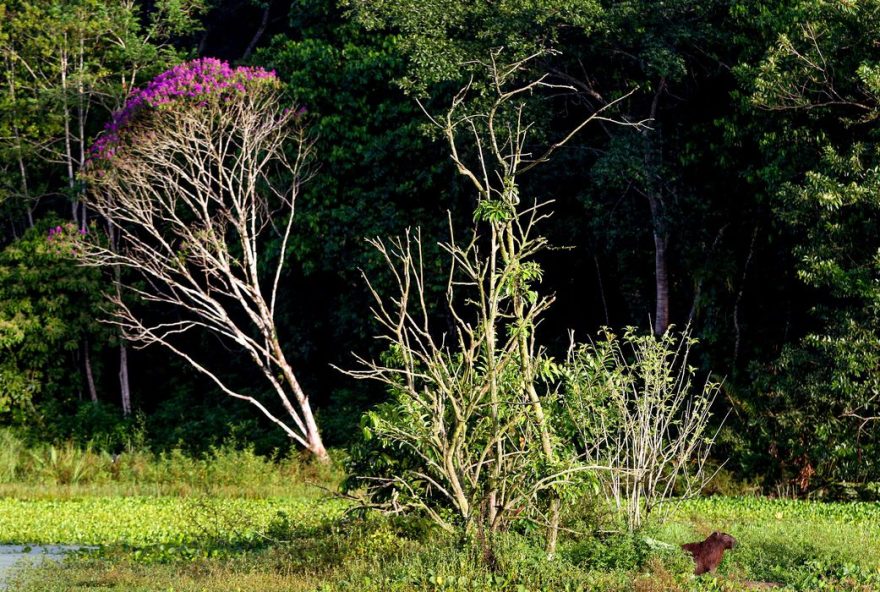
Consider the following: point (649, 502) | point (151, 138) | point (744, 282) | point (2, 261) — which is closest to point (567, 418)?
point (649, 502)

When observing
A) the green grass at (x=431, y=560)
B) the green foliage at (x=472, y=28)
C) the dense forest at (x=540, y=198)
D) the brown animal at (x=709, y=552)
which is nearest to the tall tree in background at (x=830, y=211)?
the dense forest at (x=540, y=198)

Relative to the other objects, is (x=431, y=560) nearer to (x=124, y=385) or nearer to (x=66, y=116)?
(x=124, y=385)

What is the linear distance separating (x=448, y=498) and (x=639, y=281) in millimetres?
10010

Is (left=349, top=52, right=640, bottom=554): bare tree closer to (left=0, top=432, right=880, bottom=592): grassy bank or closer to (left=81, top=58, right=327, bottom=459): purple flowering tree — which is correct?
(left=0, top=432, right=880, bottom=592): grassy bank

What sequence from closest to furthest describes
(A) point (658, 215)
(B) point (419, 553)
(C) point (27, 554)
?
(B) point (419, 553)
(C) point (27, 554)
(A) point (658, 215)

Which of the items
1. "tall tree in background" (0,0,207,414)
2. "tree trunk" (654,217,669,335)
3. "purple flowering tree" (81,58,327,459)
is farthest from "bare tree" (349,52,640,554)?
"tall tree in background" (0,0,207,414)

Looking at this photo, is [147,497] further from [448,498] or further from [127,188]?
[448,498]

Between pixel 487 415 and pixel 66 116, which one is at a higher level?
pixel 66 116

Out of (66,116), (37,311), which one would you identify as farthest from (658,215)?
(37,311)

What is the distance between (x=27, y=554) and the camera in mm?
10727

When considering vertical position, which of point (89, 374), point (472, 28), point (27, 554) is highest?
point (472, 28)

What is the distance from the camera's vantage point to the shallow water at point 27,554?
9.77 meters

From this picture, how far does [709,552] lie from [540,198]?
10.1 metres

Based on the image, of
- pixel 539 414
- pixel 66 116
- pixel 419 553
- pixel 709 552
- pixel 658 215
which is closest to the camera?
pixel 419 553
